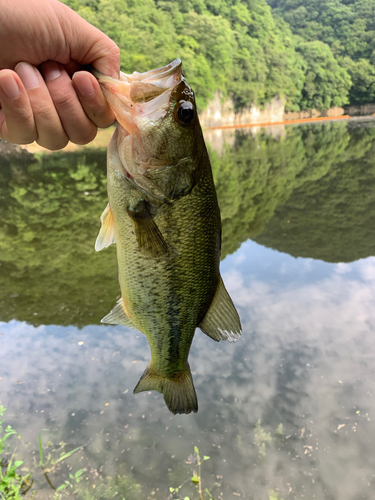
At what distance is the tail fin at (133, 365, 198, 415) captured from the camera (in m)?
2.14

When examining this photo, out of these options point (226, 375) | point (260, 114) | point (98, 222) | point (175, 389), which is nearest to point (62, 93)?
Result: point (175, 389)

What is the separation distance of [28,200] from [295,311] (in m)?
12.3

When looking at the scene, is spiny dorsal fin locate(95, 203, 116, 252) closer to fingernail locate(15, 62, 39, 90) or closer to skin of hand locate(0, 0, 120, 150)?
skin of hand locate(0, 0, 120, 150)

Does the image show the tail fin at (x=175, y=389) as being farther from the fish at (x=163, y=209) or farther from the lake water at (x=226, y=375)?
the lake water at (x=226, y=375)

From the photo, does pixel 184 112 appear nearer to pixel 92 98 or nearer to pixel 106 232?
pixel 92 98

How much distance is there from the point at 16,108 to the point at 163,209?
2.93 ft

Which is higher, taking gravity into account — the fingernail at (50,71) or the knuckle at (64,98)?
the fingernail at (50,71)

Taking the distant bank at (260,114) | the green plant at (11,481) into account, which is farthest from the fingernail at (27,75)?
the distant bank at (260,114)

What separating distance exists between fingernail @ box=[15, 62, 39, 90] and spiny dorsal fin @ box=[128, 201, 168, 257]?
2.67 ft

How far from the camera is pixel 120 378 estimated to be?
16.6ft

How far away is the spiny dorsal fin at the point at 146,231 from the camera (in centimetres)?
180

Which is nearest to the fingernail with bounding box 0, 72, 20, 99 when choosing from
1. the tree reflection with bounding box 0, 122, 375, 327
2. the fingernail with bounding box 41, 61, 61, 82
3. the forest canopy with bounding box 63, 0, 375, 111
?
the fingernail with bounding box 41, 61, 61, 82

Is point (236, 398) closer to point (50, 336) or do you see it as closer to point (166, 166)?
point (50, 336)

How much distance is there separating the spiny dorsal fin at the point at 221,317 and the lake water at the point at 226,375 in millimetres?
2444
